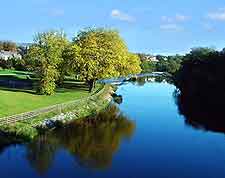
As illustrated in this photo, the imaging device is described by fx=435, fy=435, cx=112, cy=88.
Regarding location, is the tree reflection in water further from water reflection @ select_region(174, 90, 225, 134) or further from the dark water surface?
water reflection @ select_region(174, 90, 225, 134)

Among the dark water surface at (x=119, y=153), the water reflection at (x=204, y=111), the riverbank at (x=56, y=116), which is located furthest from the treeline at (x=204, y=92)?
the riverbank at (x=56, y=116)

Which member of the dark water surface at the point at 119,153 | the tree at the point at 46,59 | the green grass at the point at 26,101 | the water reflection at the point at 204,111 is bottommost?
the dark water surface at the point at 119,153

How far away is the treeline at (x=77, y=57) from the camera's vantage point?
67.4 metres

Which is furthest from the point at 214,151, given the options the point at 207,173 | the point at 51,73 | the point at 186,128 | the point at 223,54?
the point at 223,54

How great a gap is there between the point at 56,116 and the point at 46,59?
21.5 metres

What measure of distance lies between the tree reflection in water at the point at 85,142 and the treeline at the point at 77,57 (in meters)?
17.5

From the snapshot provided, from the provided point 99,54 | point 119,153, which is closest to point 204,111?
point 99,54

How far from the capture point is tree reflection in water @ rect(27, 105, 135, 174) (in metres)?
33.8

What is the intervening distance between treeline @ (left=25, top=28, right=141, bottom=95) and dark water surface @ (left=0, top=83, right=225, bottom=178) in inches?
735

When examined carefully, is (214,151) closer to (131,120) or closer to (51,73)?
(131,120)

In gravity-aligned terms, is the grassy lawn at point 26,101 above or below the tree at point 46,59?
below

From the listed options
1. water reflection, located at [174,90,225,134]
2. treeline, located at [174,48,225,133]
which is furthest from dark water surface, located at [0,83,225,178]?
treeline, located at [174,48,225,133]

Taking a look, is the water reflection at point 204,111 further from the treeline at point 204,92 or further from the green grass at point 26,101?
the green grass at point 26,101

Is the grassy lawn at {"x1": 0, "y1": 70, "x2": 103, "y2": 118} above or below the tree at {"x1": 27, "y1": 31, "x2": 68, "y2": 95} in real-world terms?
below
